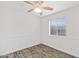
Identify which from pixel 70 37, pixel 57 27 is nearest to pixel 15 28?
pixel 57 27

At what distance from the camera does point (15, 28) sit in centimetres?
524

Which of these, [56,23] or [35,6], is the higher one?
[35,6]

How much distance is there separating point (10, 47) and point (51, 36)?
106 inches

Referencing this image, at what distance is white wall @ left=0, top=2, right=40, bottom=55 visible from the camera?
4.57 m

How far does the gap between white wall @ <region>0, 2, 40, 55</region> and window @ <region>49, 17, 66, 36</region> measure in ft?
4.21

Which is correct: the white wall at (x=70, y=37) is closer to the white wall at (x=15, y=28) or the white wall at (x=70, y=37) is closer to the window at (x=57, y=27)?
the window at (x=57, y=27)

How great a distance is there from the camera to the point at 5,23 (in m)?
4.66

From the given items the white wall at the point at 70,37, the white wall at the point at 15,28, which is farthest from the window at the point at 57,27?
the white wall at the point at 15,28

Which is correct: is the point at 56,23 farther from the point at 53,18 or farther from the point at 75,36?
the point at 75,36

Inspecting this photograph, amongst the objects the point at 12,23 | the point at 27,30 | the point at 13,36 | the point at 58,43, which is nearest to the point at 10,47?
the point at 13,36

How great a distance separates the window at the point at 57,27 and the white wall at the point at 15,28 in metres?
1.28

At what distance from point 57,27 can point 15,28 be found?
256cm

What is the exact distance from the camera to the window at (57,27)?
5.31 meters

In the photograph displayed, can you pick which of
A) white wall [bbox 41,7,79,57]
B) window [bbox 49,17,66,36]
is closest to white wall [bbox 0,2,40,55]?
window [bbox 49,17,66,36]
